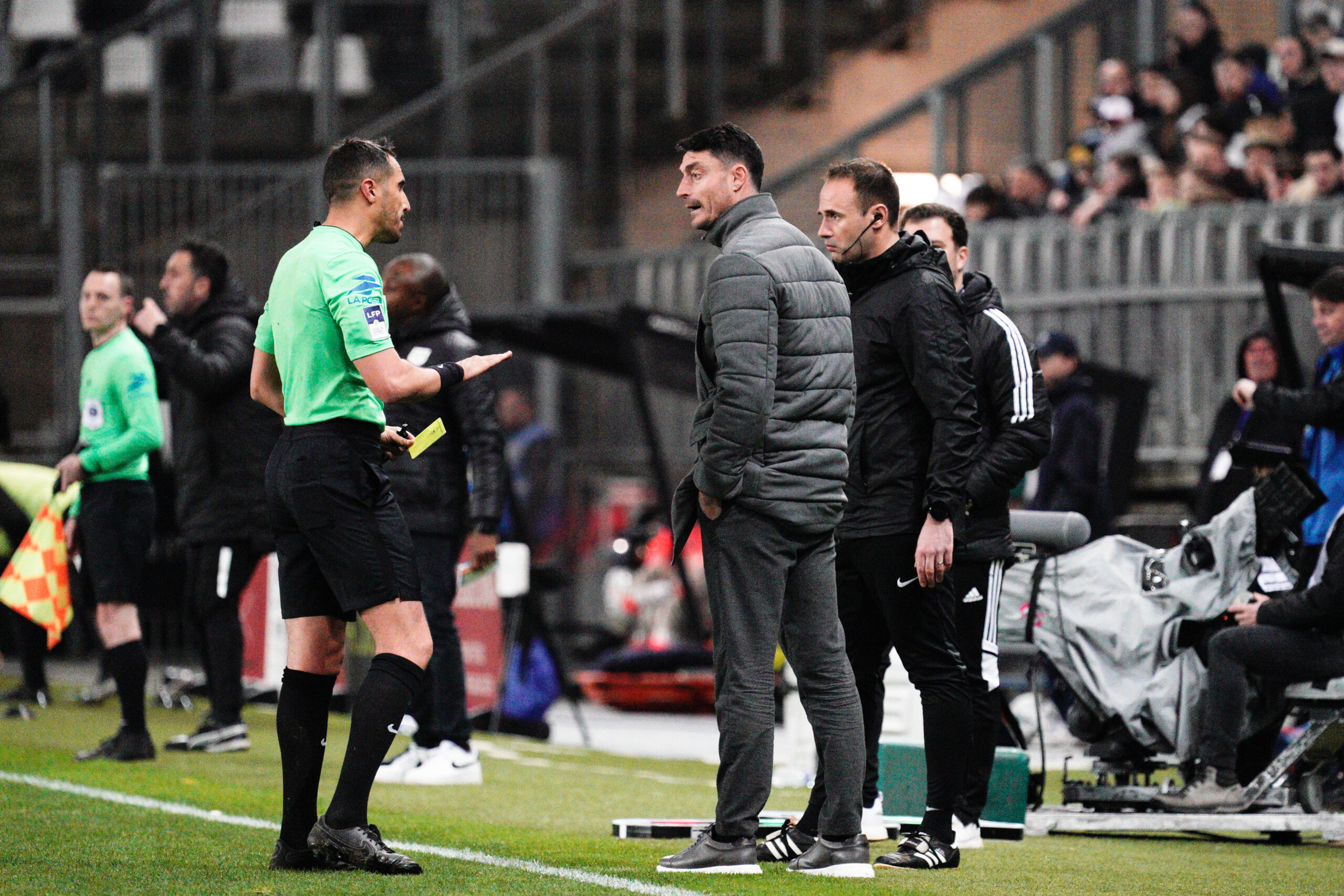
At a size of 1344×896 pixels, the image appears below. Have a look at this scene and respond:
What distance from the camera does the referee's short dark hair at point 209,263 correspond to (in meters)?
9.40

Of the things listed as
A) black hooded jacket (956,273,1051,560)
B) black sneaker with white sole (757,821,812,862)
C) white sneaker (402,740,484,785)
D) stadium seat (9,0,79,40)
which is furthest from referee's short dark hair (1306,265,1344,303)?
stadium seat (9,0,79,40)

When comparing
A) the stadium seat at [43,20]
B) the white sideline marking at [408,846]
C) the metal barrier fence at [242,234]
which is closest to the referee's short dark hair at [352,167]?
the white sideline marking at [408,846]

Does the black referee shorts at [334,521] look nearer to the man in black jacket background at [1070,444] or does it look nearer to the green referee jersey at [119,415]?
the green referee jersey at [119,415]

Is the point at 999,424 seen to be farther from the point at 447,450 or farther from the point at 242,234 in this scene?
the point at 242,234

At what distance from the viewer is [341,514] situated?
5.62 meters

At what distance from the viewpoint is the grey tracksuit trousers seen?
18.7 feet

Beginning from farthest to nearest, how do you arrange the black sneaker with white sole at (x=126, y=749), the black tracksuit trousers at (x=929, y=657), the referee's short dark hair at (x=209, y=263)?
1. the referee's short dark hair at (x=209, y=263)
2. the black sneaker with white sole at (x=126, y=749)
3. the black tracksuit trousers at (x=929, y=657)

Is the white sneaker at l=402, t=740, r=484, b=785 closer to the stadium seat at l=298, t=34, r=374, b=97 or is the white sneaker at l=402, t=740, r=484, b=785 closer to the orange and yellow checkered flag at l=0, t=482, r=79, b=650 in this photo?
the orange and yellow checkered flag at l=0, t=482, r=79, b=650

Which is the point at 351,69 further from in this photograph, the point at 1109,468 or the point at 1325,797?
the point at 1325,797

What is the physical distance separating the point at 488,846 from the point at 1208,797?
8.64ft

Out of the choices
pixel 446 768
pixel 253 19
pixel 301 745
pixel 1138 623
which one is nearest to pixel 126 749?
pixel 446 768

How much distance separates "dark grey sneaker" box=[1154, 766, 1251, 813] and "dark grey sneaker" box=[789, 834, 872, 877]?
2002mm

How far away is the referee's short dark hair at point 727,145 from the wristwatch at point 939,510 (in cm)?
107

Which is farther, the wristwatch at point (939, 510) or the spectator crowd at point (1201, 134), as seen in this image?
the spectator crowd at point (1201, 134)
